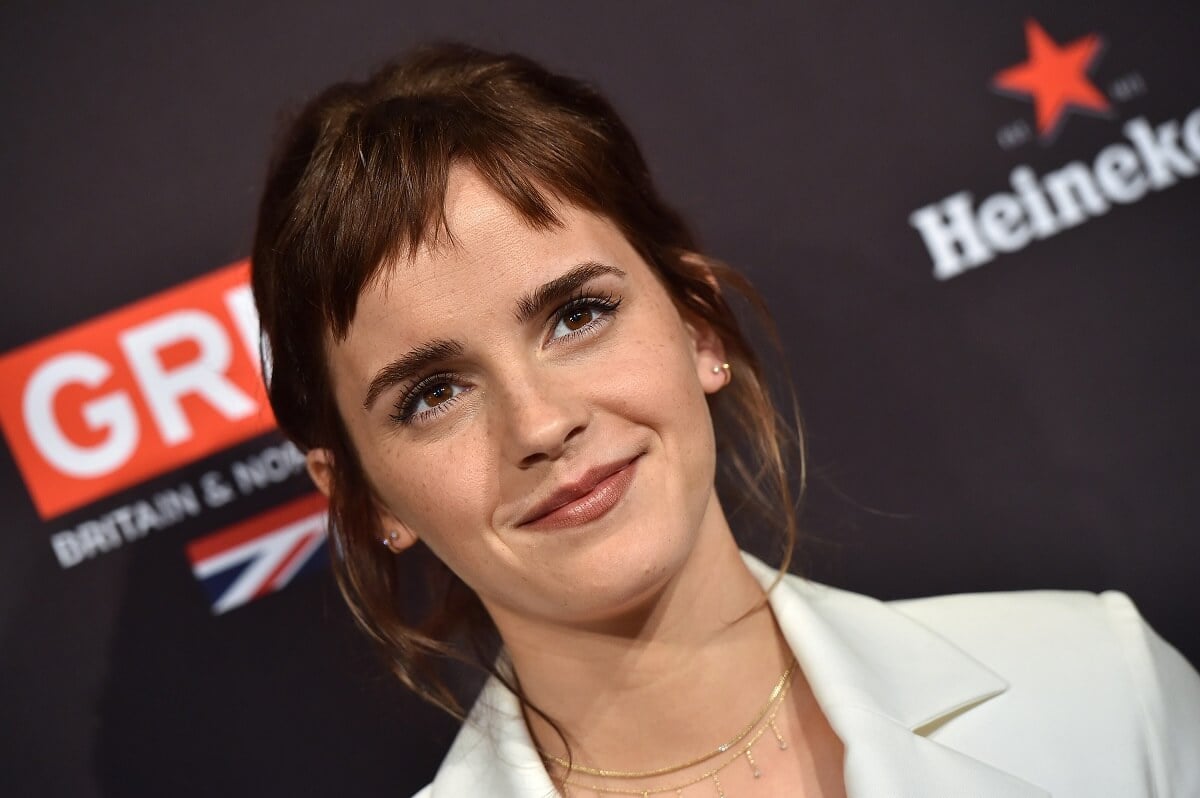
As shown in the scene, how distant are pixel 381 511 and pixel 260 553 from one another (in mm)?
414

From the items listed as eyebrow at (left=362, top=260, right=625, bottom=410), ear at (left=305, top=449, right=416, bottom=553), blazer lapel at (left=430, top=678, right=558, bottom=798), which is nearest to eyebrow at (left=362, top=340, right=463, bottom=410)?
eyebrow at (left=362, top=260, right=625, bottom=410)

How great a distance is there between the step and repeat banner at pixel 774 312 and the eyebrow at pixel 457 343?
590mm

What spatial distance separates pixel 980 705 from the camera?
1.79 metres

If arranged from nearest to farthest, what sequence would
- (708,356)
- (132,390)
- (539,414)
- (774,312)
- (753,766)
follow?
(539,414) → (753,766) → (708,356) → (132,390) → (774,312)

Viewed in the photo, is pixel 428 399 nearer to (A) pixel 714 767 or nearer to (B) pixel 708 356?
(B) pixel 708 356

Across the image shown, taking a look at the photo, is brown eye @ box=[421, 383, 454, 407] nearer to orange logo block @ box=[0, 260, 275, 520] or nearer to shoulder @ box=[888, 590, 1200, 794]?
orange logo block @ box=[0, 260, 275, 520]

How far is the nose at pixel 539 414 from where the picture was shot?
1531mm

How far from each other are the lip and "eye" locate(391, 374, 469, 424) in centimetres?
18

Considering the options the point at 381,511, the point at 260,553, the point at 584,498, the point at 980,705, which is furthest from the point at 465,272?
the point at 980,705

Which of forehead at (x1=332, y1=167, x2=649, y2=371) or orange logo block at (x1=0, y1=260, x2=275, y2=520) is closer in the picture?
forehead at (x1=332, y1=167, x2=649, y2=371)

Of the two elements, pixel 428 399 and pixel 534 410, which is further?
pixel 428 399

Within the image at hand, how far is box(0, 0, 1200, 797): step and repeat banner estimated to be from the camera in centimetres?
211

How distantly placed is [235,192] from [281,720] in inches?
34.9

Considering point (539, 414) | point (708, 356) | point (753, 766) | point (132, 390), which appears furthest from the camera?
point (132, 390)
